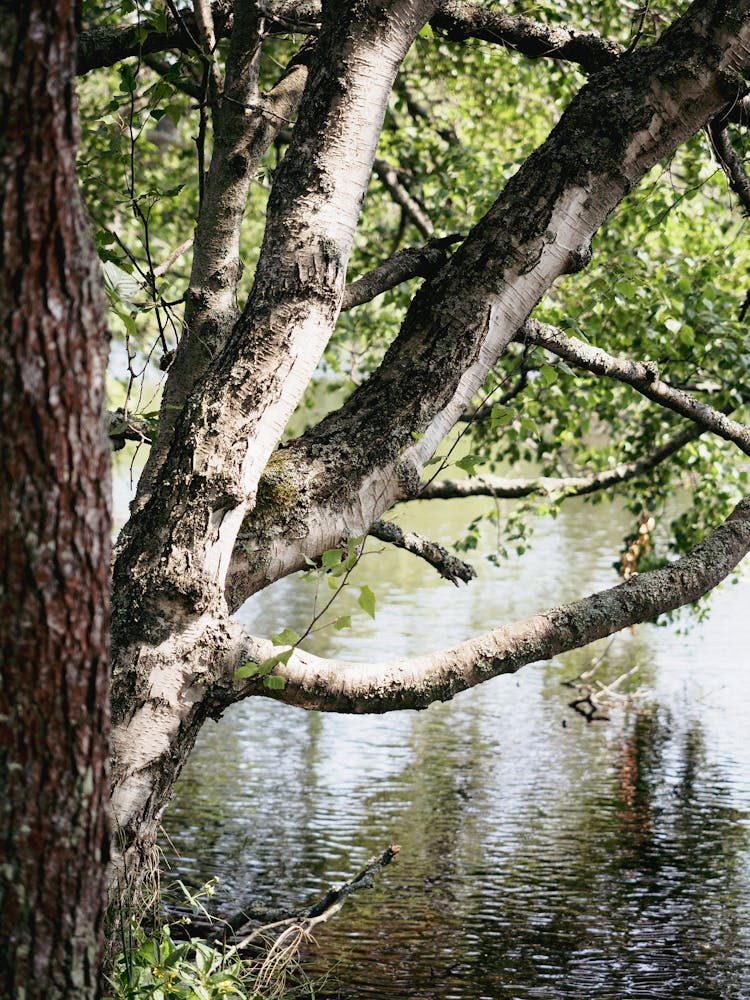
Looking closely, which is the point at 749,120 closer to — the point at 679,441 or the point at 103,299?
the point at 103,299

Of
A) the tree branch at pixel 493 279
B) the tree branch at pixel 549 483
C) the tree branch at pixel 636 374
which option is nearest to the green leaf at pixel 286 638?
the tree branch at pixel 493 279

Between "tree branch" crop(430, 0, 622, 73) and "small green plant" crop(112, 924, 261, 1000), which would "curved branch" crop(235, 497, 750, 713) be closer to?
"small green plant" crop(112, 924, 261, 1000)

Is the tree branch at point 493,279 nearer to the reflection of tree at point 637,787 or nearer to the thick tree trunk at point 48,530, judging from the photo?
the thick tree trunk at point 48,530

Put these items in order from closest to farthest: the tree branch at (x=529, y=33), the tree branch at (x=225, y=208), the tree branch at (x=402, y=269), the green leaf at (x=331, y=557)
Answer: the green leaf at (x=331, y=557) → the tree branch at (x=402, y=269) → the tree branch at (x=529, y=33) → the tree branch at (x=225, y=208)

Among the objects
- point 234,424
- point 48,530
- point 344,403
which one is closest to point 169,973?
point 234,424

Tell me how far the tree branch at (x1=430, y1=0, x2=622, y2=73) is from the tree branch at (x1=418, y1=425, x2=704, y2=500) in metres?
3.13

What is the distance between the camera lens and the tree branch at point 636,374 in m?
4.32

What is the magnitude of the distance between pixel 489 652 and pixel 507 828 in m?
5.94

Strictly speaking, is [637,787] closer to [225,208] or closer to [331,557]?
[225,208]

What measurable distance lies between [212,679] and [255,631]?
43.1 feet

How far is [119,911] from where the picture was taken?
3.12 meters

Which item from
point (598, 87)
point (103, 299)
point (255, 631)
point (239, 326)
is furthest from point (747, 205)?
point (255, 631)

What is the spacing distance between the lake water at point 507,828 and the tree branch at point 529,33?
1.92 m

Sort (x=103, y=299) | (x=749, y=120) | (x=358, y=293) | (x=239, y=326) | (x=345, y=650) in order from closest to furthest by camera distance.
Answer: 1. (x=103, y=299)
2. (x=239, y=326)
3. (x=358, y=293)
4. (x=749, y=120)
5. (x=345, y=650)
